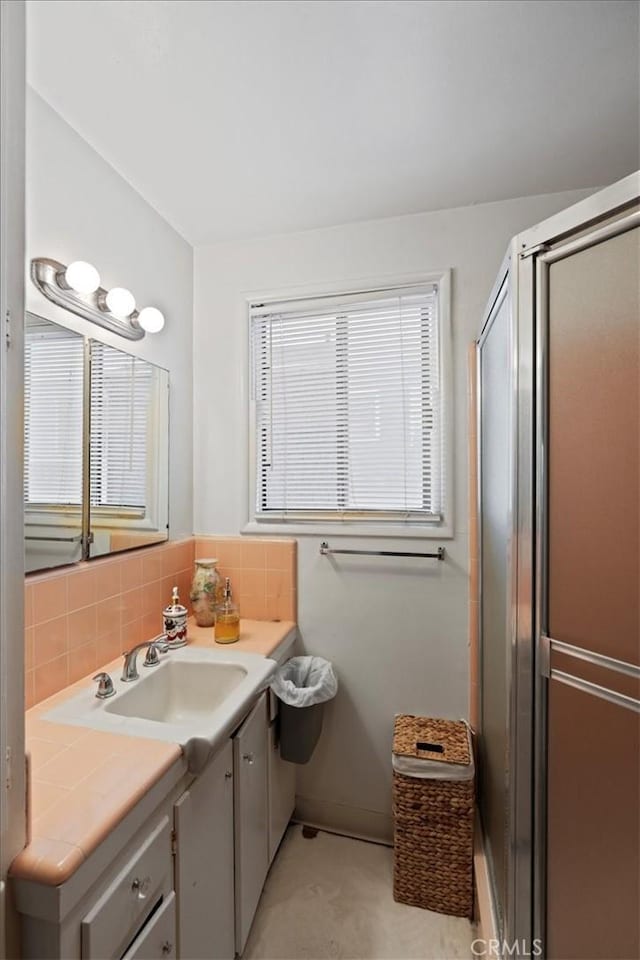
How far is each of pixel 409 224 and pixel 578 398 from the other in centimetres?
125

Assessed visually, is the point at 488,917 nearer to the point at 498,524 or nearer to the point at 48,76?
the point at 498,524

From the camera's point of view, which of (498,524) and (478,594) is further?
(478,594)

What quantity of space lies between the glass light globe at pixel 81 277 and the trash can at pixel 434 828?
6.13 feet

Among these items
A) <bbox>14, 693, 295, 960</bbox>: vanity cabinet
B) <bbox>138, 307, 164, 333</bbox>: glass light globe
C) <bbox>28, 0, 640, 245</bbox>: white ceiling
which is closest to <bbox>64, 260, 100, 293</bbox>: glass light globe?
<bbox>138, 307, 164, 333</bbox>: glass light globe

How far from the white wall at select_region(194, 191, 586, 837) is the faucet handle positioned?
2.82 ft

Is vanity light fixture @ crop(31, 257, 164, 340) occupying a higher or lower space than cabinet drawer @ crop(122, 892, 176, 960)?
higher

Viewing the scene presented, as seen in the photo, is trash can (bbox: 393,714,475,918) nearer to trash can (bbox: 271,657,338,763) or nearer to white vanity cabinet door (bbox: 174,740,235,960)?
trash can (bbox: 271,657,338,763)

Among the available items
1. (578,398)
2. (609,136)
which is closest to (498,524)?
(578,398)

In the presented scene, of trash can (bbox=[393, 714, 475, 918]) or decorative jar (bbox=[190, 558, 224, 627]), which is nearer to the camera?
trash can (bbox=[393, 714, 475, 918])

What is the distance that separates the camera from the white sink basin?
3.38ft

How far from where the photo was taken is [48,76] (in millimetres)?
1142

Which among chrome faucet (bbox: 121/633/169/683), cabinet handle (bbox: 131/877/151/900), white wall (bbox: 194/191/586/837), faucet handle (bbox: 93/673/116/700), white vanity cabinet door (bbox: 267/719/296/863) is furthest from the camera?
white wall (bbox: 194/191/586/837)

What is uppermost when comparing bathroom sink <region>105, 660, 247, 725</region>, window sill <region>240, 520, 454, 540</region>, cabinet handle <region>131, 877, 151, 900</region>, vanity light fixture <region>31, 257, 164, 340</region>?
vanity light fixture <region>31, 257, 164, 340</region>

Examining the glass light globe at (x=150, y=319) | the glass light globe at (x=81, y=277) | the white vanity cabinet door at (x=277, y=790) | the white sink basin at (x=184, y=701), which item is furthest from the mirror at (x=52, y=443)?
the white vanity cabinet door at (x=277, y=790)
